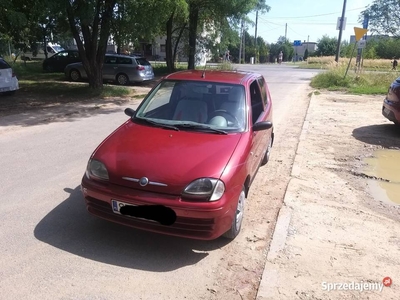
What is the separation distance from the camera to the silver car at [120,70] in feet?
65.4

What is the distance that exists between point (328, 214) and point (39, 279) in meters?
3.40

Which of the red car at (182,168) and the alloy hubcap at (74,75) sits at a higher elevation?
the red car at (182,168)

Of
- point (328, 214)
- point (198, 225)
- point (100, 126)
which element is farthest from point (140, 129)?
point (100, 126)

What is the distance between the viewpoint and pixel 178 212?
332cm

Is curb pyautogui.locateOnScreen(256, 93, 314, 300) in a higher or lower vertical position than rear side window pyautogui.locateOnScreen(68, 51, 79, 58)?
lower

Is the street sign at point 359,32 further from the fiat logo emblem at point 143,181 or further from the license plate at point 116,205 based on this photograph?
the license plate at point 116,205

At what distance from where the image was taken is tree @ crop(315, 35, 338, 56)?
247 feet

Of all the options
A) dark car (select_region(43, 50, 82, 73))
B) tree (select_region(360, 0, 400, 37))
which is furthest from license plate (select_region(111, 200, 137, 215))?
tree (select_region(360, 0, 400, 37))

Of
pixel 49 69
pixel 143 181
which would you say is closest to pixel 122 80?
pixel 49 69

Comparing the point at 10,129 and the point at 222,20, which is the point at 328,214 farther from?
the point at 222,20

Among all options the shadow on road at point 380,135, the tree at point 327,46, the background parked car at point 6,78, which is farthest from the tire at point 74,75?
the tree at point 327,46

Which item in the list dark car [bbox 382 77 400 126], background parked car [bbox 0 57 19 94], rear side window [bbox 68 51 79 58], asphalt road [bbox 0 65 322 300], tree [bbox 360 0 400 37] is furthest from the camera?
tree [bbox 360 0 400 37]

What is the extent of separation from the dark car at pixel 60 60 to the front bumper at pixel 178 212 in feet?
74.1

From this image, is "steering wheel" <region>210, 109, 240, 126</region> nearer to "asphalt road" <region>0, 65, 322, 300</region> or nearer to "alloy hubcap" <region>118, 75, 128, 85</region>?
"asphalt road" <region>0, 65, 322, 300</region>
